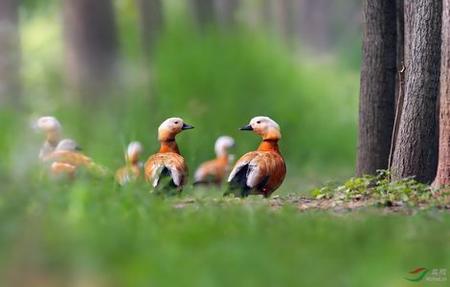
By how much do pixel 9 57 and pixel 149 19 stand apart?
9.07 feet

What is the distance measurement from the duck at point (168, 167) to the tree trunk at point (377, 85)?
6.39 ft

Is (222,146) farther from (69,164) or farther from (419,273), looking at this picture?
(419,273)

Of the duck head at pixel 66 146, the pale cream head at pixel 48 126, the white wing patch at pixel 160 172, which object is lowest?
the white wing patch at pixel 160 172

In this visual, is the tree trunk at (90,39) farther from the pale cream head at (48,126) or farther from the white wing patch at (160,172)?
the white wing patch at (160,172)

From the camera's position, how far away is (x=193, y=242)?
6.82 m

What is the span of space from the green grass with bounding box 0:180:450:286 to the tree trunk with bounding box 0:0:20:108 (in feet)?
33.0

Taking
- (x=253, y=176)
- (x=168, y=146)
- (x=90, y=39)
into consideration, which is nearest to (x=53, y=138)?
(x=168, y=146)

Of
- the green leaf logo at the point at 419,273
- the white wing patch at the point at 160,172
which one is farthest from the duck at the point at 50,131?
the green leaf logo at the point at 419,273

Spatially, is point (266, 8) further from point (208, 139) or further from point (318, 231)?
point (318, 231)

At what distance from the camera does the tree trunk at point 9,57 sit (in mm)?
18109

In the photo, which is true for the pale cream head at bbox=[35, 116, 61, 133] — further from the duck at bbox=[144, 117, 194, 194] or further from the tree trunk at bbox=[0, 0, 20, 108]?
the tree trunk at bbox=[0, 0, 20, 108]

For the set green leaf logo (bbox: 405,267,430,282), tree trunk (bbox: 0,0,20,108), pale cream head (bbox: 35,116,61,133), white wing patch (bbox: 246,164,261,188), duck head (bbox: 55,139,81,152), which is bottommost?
green leaf logo (bbox: 405,267,430,282)

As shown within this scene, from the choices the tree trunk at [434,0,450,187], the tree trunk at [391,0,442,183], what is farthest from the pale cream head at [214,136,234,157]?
the tree trunk at [434,0,450,187]

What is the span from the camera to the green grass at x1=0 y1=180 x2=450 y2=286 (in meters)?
6.15
